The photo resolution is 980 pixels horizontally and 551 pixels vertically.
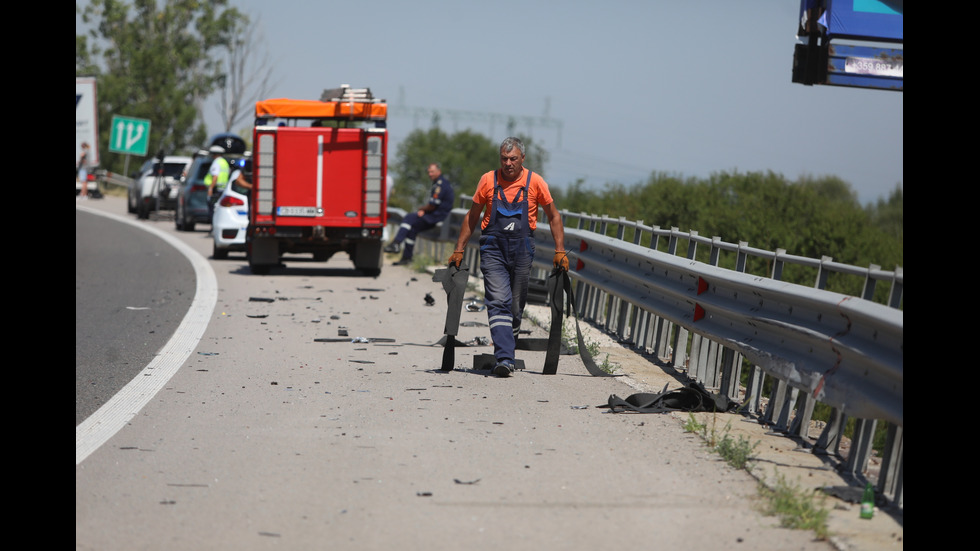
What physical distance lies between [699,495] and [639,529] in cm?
70

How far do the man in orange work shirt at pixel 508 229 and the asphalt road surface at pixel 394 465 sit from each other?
63 cm

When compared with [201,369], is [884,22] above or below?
above

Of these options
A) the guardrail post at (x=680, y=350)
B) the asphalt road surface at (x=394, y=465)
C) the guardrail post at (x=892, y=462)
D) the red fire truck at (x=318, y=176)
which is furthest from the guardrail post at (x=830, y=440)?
the red fire truck at (x=318, y=176)

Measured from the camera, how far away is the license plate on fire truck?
18922mm

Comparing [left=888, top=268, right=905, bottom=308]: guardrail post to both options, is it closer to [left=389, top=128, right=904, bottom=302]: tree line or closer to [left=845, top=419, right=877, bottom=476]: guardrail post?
[left=845, top=419, right=877, bottom=476]: guardrail post

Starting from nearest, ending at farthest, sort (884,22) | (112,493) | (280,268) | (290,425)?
(112,493)
(290,425)
(884,22)
(280,268)

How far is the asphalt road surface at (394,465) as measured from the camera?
509 cm

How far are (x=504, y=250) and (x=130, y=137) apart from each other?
179 feet

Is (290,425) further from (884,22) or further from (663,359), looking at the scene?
(884,22)

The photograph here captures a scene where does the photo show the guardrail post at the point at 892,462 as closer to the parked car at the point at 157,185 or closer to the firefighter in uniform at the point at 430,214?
the firefighter in uniform at the point at 430,214

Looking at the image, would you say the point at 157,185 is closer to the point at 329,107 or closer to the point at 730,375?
the point at 329,107

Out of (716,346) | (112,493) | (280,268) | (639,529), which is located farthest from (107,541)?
(280,268)

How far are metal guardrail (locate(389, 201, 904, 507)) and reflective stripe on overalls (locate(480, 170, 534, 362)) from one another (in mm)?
1221
